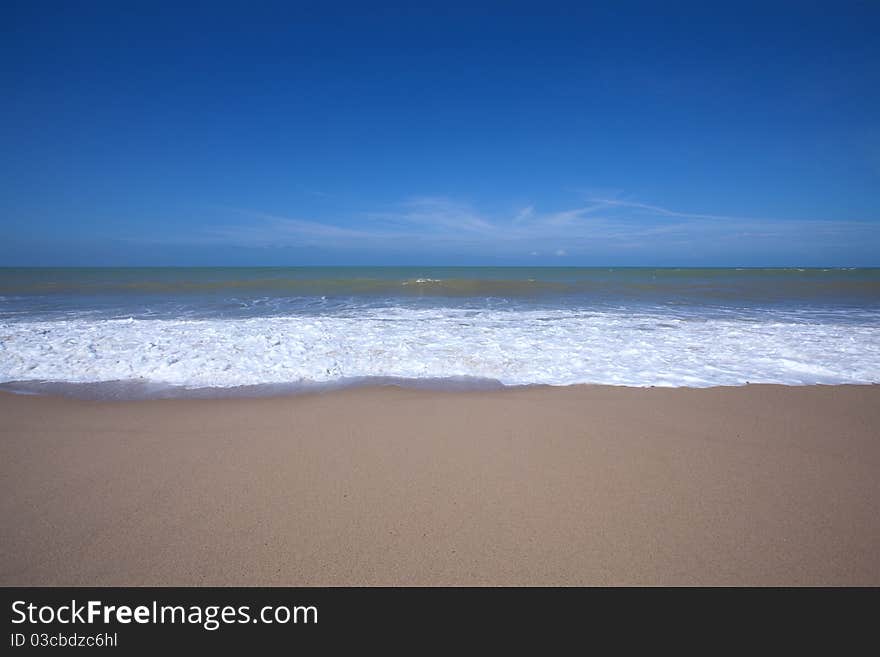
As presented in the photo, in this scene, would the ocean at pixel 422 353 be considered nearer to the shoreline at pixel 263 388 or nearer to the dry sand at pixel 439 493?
the shoreline at pixel 263 388

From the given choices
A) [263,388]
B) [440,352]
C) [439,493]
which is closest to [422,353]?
[440,352]

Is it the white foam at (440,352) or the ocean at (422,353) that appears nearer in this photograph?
the ocean at (422,353)

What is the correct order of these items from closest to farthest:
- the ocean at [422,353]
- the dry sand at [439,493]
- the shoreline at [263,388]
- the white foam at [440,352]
→ the dry sand at [439,493] → the shoreline at [263,388] → the ocean at [422,353] → the white foam at [440,352]

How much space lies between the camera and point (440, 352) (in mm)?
6121

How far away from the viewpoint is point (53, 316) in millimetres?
10094

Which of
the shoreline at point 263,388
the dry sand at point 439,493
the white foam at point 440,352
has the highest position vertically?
the white foam at point 440,352

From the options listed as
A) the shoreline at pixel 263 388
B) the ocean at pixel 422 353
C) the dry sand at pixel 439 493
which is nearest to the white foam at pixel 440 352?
the ocean at pixel 422 353

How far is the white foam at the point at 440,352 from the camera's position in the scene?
16.3 feet

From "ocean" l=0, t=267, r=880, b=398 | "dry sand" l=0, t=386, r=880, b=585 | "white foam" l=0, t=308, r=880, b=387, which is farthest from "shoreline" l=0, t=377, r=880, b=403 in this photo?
"dry sand" l=0, t=386, r=880, b=585

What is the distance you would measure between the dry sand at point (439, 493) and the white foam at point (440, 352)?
0.98m

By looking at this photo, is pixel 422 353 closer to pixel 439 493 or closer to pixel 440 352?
pixel 440 352

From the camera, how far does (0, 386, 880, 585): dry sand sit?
1990mm
